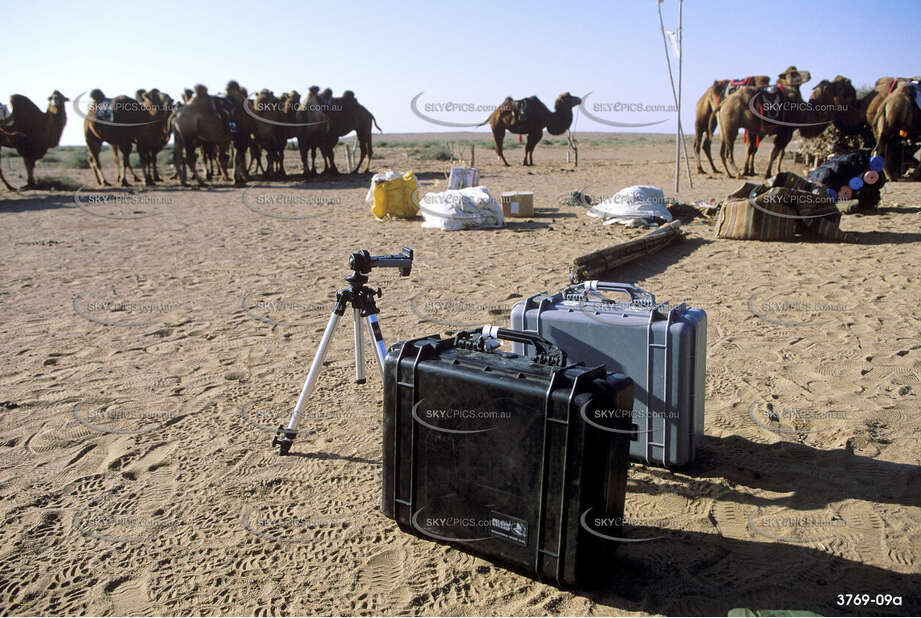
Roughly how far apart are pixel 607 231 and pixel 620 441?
26.9ft

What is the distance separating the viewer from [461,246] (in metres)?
9.52

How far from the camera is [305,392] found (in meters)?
3.48

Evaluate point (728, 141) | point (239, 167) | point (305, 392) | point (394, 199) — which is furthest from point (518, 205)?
point (239, 167)

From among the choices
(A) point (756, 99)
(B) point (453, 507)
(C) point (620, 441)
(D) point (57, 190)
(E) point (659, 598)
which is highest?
(A) point (756, 99)

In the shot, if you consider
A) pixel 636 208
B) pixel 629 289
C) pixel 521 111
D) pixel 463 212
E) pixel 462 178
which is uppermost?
pixel 521 111

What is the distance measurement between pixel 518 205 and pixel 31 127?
14.1m

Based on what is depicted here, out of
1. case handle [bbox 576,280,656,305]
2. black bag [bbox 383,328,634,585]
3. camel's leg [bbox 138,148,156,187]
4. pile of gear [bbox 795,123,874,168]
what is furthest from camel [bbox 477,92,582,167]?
black bag [bbox 383,328,634,585]

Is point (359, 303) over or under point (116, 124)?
under

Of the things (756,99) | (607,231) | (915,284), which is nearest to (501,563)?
(915,284)

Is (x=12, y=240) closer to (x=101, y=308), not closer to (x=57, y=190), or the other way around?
(x=101, y=308)

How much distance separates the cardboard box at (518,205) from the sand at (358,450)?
11.8ft

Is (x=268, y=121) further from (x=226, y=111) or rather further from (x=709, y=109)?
(x=709, y=109)

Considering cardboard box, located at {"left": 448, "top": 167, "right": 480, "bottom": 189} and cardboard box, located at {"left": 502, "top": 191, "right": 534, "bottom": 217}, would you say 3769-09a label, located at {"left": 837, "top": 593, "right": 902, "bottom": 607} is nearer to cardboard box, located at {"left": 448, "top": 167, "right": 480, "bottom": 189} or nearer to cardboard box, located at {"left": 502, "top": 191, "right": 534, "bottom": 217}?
cardboard box, located at {"left": 502, "top": 191, "right": 534, "bottom": 217}

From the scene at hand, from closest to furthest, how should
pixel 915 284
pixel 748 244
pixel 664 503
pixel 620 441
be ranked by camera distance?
1. pixel 620 441
2. pixel 664 503
3. pixel 915 284
4. pixel 748 244
